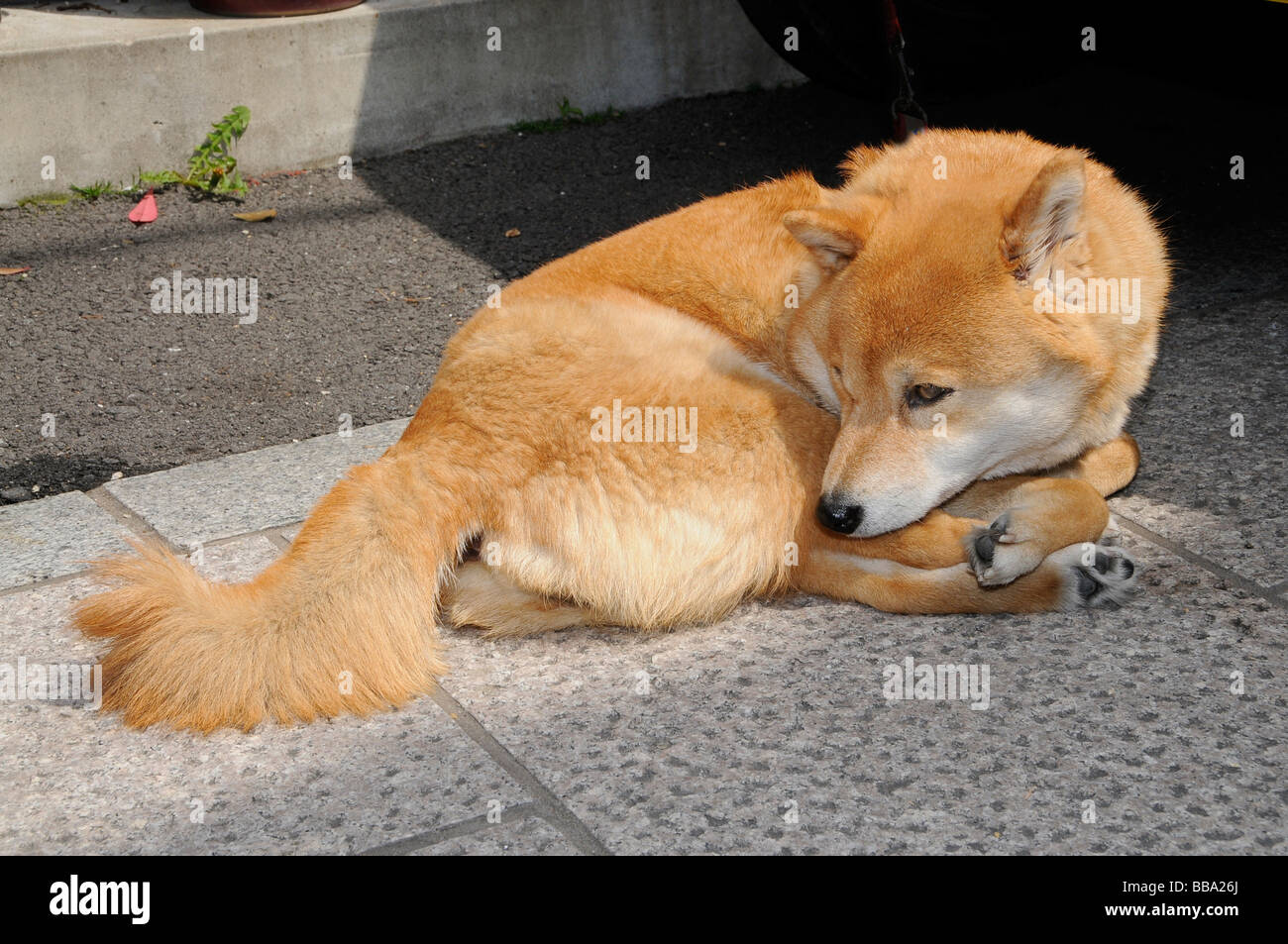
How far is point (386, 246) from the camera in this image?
642 cm

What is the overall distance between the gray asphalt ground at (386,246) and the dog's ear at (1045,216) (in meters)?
2.12

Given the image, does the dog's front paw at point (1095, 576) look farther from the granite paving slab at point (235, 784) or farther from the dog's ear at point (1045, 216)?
the granite paving slab at point (235, 784)

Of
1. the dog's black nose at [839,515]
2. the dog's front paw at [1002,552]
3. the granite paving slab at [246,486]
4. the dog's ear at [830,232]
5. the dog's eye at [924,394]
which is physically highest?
the dog's ear at [830,232]

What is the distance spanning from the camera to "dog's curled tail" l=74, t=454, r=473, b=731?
2.80 meters

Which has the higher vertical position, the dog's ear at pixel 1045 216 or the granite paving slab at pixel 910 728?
the dog's ear at pixel 1045 216

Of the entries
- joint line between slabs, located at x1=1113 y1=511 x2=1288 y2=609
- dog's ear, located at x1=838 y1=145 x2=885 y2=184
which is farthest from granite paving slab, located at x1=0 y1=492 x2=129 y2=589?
joint line between slabs, located at x1=1113 y1=511 x2=1288 y2=609

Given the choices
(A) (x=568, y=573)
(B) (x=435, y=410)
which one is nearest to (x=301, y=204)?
(B) (x=435, y=410)

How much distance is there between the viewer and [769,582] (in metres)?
3.37

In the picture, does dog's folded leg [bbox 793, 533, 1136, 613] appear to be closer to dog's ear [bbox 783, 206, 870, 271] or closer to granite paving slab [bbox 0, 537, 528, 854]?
dog's ear [bbox 783, 206, 870, 271]

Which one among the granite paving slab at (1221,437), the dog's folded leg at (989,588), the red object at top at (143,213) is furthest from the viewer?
the red object at top at (143,213)

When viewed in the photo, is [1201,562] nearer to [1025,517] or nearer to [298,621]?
[1025,517]

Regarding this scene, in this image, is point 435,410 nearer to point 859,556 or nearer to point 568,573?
point 568,573

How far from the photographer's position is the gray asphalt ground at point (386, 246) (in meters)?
4.88

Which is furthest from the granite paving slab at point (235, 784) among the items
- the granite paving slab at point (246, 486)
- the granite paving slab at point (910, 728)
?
the granite paving slab at point (246, 486)
